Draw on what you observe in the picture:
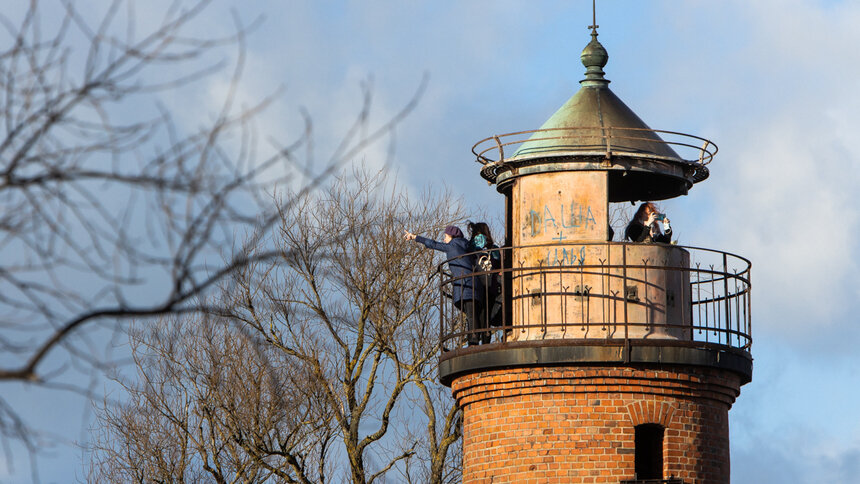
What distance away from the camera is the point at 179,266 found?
6.72m

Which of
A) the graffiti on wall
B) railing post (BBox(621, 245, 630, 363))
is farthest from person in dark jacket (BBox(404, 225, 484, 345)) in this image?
railing post (BBox(621, 245, 630, 363))

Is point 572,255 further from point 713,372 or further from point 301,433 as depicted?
point 301,433

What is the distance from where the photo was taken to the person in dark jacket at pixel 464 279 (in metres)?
17.0

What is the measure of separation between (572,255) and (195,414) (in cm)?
1096

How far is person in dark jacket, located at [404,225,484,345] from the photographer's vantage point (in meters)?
17.0

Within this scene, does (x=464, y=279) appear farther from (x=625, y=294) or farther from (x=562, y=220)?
(x=625, y=294)

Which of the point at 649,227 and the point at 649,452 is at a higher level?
the point at 649,227

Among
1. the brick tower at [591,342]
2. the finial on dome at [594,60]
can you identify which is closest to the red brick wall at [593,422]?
the brick tower at [591,342]

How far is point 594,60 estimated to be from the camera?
Result: 18078 mm

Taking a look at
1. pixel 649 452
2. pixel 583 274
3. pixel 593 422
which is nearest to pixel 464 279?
pixel 583 274

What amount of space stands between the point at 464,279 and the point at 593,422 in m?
2.22

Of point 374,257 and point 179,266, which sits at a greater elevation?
point 374,257

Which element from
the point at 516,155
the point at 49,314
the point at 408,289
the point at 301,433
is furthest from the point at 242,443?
the point at 49,314

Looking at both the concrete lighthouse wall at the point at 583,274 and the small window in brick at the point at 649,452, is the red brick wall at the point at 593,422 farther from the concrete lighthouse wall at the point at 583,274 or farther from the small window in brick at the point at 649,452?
the concrete lighthouse wall at the point at 583,274
